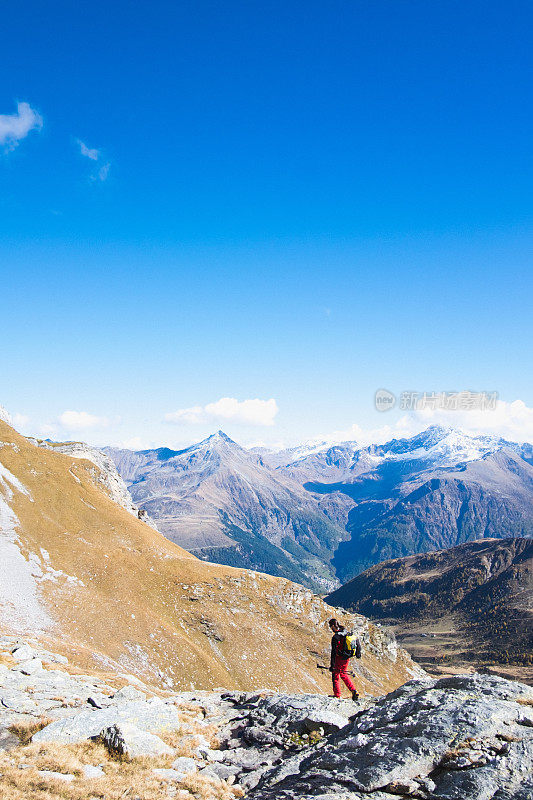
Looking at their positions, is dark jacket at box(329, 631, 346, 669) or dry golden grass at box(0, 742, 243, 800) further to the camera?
dark jacket at box(329, 631, 346, 669)

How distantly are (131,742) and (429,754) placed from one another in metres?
10.9

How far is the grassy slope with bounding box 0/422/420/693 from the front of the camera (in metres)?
62.1

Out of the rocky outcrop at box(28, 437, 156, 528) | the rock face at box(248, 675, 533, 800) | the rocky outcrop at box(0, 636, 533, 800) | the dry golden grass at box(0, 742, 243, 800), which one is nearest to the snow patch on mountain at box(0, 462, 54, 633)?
the rocky outcrop at box(28, 437, 156, 528)

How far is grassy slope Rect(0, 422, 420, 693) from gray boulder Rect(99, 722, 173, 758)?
37.2 metres

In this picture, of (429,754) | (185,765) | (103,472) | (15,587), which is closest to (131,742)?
(185,765)

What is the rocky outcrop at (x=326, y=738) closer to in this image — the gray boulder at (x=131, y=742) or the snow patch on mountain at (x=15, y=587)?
the gray boulder at (x=131, y=742)

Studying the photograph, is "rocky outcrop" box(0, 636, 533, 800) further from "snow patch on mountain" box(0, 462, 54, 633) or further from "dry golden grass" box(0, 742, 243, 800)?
"snow patch on mountain" box(0, 462, 54, 633)

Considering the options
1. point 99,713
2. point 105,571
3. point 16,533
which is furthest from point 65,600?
point 99,713

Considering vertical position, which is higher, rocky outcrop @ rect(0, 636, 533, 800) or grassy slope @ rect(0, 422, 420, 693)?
rocky outcrop @ rect(0, 636, 533, 800)

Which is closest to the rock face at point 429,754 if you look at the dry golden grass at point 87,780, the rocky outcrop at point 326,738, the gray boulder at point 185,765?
the rocky outcrop at point 326,738

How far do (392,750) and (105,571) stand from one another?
76330 millimetres

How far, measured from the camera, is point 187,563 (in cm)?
9250

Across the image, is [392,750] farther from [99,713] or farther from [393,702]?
[99,713]

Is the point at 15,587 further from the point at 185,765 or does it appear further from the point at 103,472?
the point at 103,472
